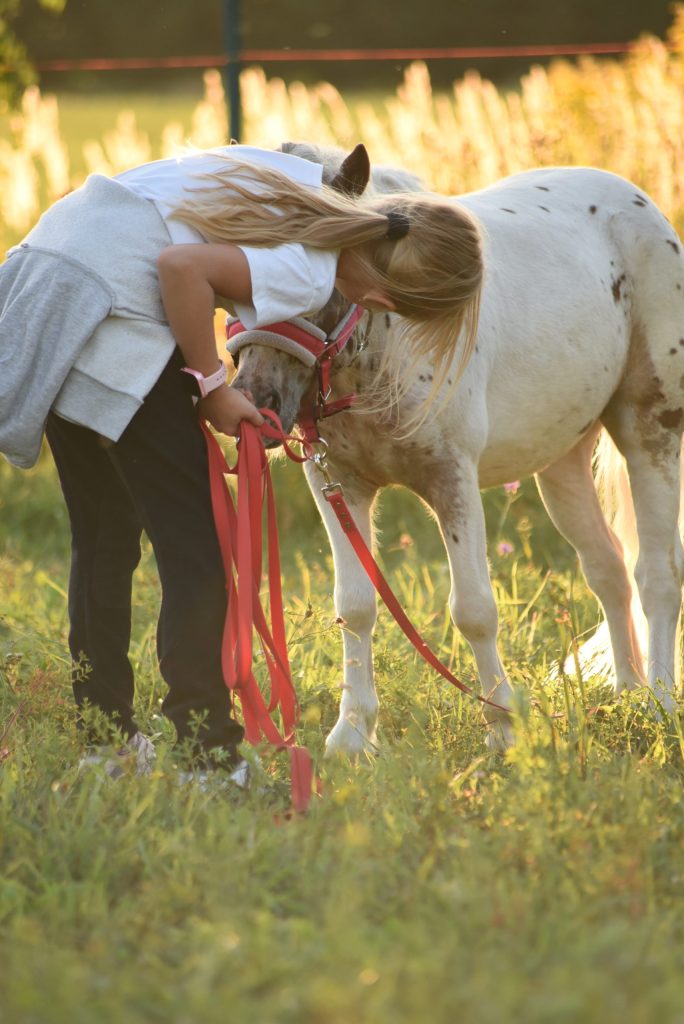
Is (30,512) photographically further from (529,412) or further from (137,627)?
(529,412)

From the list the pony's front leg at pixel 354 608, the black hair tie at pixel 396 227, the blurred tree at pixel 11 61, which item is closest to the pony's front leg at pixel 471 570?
the pony's front leg at pixel 354 608

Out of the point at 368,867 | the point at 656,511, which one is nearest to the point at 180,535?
the point at 368,867

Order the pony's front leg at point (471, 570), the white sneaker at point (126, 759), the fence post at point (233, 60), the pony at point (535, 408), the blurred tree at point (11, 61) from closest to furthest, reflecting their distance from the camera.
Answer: the white sneaker at point (126, 759) → the pony at point (535, 408) → the pony's front leg at point (471, 570) → the blurred tree at point (11, 61) → the fence post at point (233, 60)

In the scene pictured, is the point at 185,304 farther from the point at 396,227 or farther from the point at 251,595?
the point at 251,595

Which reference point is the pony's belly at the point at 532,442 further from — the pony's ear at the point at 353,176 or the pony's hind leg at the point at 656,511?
the pony's ear at the point at 353,176

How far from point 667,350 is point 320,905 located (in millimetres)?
2526

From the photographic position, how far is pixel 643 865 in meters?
2.50

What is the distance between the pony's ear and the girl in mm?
69

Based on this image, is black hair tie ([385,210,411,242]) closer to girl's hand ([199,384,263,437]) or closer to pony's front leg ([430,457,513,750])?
girl's hand ([199,384,263,437])

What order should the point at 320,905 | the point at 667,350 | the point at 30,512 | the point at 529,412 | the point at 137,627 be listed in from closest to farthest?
the point at 320,905 < the point at 529,412 < the point at 667,350 < the point at 137,627 < the point at 30,512

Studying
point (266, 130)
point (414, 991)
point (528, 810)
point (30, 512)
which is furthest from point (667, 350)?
point (266, 130)

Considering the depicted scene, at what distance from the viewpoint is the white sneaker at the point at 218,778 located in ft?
9.70

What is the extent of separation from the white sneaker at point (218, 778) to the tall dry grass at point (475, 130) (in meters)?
5.24

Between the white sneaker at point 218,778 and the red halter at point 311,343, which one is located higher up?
the red halter at point 311,343
